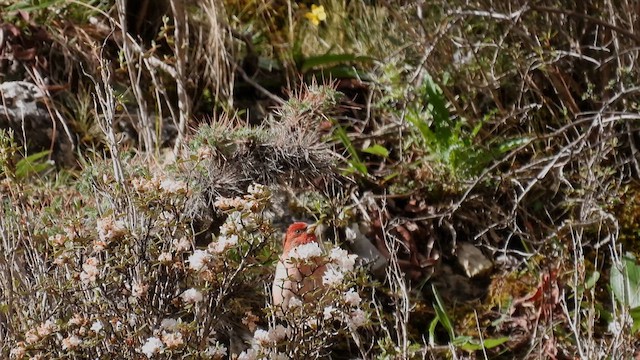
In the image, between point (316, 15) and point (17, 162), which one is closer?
point (17, 162)

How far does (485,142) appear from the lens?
405 cm

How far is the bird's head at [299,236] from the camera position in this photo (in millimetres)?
2840

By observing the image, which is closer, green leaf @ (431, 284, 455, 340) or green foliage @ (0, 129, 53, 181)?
green foliage @ (0, 129, 53, 181)

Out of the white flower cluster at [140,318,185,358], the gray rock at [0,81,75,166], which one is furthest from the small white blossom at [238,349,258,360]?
the gray rock at [0,81,75,166]

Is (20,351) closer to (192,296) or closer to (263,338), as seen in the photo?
(192,296)

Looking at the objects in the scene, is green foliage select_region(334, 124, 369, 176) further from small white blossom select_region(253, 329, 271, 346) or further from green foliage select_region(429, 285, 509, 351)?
small white blossom select_region(253, 329, 271, 346)

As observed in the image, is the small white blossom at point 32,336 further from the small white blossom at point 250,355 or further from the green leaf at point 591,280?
the green leaf at point 591,280

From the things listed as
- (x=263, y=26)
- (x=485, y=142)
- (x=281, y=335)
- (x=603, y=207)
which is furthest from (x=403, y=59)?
(x=281, y=335)

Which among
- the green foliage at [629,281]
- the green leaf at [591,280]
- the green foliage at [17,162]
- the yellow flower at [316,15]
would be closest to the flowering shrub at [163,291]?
the green foliage at [17,162]

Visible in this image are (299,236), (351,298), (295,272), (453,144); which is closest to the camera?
(351,298)

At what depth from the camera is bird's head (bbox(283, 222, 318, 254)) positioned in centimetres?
284

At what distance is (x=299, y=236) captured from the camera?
2.88m

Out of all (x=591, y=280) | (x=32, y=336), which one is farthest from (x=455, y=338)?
(x=32, y=336)

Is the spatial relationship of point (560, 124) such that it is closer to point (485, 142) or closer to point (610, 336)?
point (485, 142)
